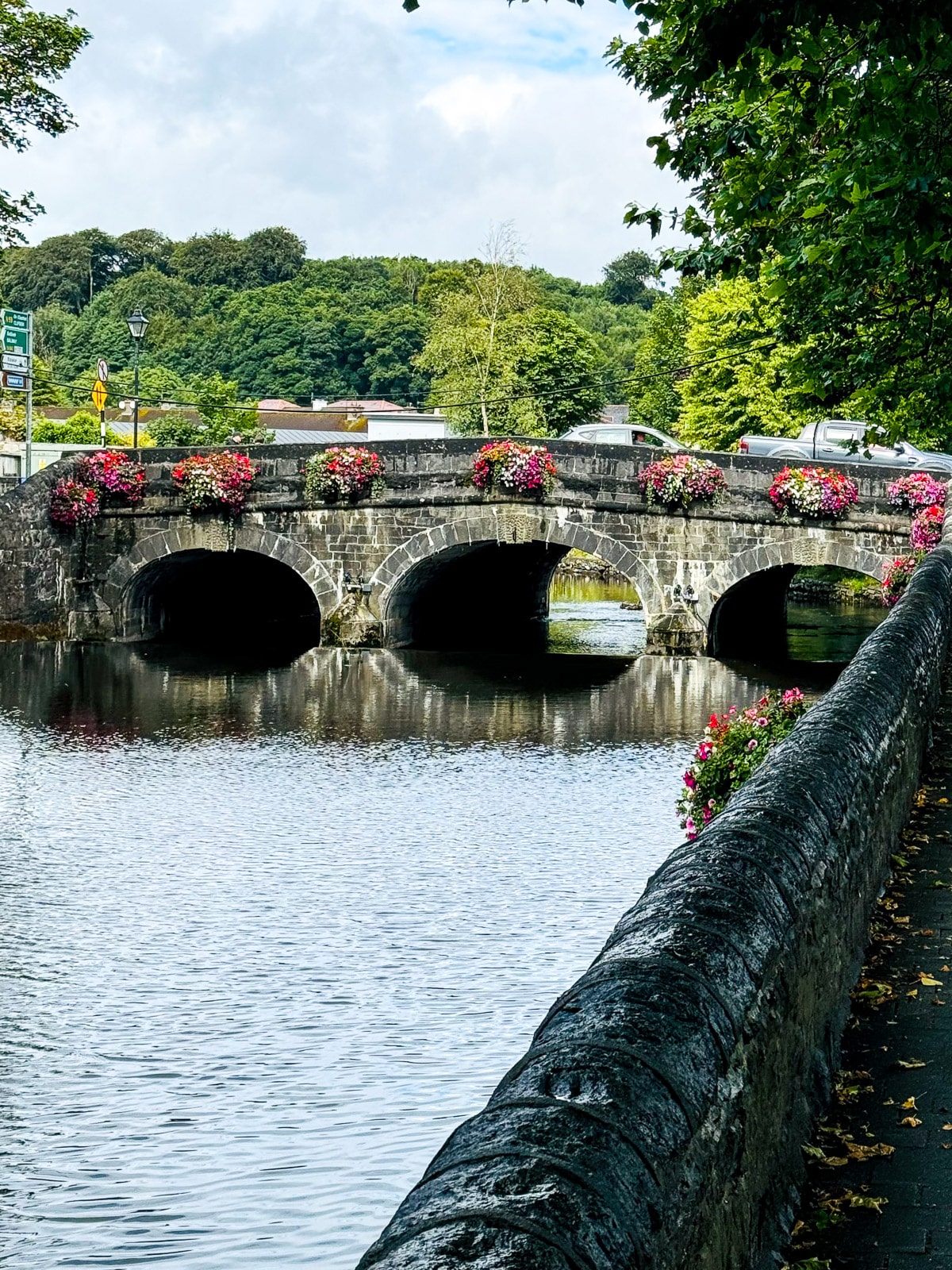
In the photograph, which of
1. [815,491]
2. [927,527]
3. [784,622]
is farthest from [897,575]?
[784,622]

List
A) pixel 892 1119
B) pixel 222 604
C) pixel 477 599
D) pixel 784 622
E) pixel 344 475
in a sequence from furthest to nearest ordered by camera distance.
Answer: pixel 784 622 → pixel 477 599 → pixel 222 604 → pixel 344 475 → pixel 892 1119

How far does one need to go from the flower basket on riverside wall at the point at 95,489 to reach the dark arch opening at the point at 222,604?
52.1 inches

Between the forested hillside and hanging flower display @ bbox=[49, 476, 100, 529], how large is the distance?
182 feet

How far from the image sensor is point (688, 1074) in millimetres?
2883

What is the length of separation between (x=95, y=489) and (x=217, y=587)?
5417 mm

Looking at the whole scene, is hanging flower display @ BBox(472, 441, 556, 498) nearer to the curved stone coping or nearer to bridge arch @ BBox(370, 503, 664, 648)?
bridge arch @ BBox(370, 503, 664, 648)

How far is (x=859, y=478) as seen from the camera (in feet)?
78.8

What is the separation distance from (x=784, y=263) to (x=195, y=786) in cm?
729

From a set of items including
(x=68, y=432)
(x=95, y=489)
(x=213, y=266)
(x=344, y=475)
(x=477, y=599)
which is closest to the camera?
(x=344, y=475)

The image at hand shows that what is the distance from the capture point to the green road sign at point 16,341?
122 ft

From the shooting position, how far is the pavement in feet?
11.9

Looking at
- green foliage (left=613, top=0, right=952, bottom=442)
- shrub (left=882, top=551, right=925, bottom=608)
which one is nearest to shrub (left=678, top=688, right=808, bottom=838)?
green foliage (left=613, top=0, right=952, bottom=442)

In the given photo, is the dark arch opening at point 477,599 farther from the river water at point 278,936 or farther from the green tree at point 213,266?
the green tree at point 213,266

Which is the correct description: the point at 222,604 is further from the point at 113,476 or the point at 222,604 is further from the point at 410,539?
the point at 410,539
